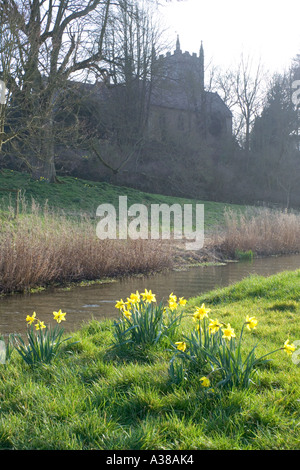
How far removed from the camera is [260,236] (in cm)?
1812

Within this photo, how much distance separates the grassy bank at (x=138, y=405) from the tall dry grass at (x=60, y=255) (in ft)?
18.3

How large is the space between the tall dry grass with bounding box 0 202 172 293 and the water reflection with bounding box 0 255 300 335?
1.60 ft

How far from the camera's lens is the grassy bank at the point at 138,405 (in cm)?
280

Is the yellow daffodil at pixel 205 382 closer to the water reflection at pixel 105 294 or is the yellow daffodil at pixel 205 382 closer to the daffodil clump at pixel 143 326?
the daffodil clump at pixel 143 326

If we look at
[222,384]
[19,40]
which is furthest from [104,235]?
[222,384]

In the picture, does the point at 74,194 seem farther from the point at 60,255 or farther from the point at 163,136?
the point at 163,136

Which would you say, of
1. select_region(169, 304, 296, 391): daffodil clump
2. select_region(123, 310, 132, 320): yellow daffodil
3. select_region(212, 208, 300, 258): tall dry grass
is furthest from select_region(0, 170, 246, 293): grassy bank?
select_region(169, 304, 296, 391): daffodil clump

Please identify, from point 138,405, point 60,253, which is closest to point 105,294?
point 60,253

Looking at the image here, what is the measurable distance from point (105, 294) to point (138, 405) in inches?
264

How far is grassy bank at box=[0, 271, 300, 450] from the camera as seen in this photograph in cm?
280

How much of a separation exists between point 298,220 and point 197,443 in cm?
1872
